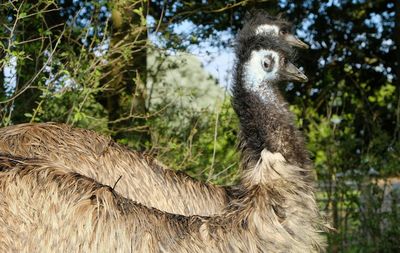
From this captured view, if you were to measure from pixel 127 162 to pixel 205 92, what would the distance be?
324 centimetres

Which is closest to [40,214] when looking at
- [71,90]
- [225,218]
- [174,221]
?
[174,221]

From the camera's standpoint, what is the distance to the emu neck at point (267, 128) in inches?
166

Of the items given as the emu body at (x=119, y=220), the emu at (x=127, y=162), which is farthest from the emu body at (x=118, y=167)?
the emu body at (x=119, y=220)

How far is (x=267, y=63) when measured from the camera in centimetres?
434

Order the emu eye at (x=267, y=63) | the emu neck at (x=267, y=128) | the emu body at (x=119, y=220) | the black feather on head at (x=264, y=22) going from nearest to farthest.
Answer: the emu body at (x=119, y=220) < the emu neck at (x=267, y=128) < the emu eye at (x=267, y=63) < the black feather on head at (x=264, y=22)

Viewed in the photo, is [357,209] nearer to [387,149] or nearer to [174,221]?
[387,149]

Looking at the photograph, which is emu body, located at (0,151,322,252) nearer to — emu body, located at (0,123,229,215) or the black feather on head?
emu body, located at (0,123,229,215)

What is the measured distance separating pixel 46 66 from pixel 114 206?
2462 mm

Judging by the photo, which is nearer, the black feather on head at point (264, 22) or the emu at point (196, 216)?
the emu at point (196, 216)

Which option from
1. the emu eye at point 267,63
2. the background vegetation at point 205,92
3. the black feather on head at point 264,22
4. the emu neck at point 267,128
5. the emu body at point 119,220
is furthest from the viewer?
the background vegetation at point 205,92

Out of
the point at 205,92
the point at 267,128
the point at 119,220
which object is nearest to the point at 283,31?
the point at 267,128

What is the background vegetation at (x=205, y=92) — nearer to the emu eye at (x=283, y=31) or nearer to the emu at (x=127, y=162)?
the emu at (x=127, y=162)

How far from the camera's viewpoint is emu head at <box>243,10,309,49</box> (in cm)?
440

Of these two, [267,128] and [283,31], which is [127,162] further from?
[283,31]
